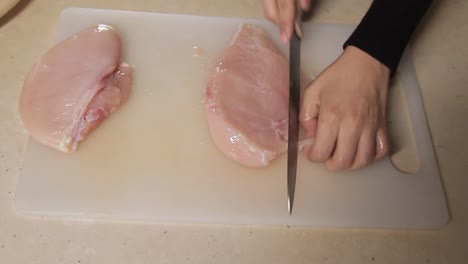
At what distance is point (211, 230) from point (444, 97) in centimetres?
71

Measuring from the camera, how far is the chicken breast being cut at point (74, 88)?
1087 mm

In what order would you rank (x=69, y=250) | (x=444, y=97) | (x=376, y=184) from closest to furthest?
(x=69, y=250) → (x=376, y=184) → (x=444, y=97)

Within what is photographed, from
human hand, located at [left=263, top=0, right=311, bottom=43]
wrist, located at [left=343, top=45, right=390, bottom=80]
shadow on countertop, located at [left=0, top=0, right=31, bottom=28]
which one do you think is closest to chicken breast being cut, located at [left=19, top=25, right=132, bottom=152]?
shadow on countertop, located at [left=0, top=0, right=31, bottom=28]

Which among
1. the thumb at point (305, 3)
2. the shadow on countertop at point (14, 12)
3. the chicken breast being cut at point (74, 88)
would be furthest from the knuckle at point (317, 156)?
the shadow on countertop at point (14, 12)

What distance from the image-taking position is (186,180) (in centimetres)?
108

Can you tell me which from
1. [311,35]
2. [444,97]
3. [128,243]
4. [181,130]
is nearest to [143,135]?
[181,130]

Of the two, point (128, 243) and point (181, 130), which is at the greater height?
point (181, 130)

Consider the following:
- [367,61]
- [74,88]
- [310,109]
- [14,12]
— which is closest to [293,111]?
[310,109]

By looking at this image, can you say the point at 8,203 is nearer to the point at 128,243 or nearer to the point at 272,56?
the point at 128,243

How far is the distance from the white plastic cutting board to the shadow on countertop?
41cm

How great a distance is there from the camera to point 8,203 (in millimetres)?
1045

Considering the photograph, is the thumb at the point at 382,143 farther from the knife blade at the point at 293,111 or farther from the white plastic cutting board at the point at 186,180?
the knife blade at the point at 293,111

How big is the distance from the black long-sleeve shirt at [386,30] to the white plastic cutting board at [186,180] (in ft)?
0.69

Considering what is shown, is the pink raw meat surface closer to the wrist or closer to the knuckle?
the knuckle
